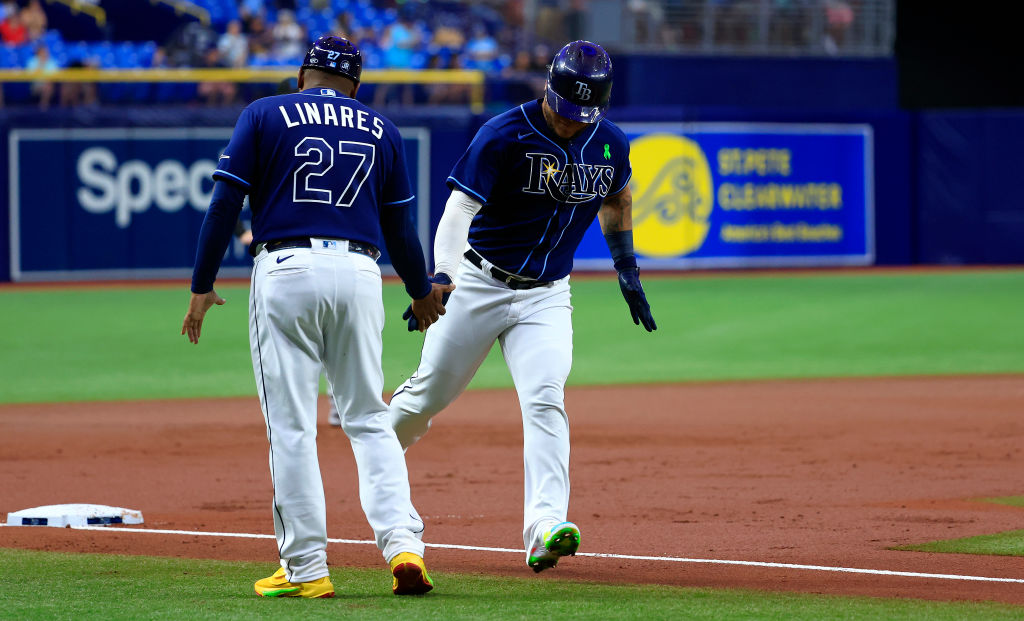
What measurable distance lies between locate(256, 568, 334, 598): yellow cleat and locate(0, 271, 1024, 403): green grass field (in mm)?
7521

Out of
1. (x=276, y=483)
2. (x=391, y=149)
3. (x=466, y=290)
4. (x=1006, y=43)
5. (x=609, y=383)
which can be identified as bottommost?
(x=609, y=383)

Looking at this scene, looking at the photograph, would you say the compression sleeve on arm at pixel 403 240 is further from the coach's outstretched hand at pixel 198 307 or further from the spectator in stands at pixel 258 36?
the spectator in stands at pixel 258 36

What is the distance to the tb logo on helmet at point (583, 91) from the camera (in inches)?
212

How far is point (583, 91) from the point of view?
5398 mm

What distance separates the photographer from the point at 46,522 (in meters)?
6.46

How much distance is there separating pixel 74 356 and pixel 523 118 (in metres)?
9.77

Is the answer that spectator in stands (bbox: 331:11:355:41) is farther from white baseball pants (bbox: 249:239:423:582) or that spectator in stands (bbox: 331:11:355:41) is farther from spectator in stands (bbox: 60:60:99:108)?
white baseball pants (bbox: 249:239:423:582)

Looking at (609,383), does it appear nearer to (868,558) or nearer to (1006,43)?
(868,558)

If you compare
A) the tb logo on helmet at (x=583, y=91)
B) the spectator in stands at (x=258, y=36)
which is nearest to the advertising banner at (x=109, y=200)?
the spectator in stands at (x=258, y=36)

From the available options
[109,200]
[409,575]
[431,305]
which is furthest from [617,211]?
[109,200]

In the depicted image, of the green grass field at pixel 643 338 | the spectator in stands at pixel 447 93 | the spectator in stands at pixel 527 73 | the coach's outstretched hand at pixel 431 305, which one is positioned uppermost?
the spectator in stands at pixel 527 73

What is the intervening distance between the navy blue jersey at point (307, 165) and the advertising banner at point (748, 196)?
16.6 metres

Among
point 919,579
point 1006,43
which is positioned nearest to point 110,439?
point 919,579

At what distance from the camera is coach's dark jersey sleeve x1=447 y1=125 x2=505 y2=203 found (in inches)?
215
